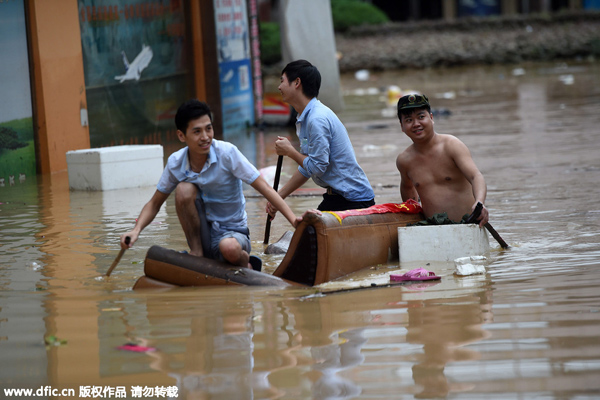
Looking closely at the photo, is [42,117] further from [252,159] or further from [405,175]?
[405,175]

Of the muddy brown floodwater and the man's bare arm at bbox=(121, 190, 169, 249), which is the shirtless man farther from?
the man's bare arm at bbox=(121, 190, 169, 249)

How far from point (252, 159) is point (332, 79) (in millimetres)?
7398

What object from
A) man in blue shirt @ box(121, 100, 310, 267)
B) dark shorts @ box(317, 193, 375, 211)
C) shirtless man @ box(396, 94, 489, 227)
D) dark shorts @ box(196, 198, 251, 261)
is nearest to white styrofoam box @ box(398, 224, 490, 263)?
shirtless man @ box(396, 94, 489, 227)

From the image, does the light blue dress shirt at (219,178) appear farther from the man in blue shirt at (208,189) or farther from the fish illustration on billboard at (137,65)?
the fish illustration on billboard at (137,65)

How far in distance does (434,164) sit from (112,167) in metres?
4.91

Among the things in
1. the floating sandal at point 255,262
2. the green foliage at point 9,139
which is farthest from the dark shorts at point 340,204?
the green foliage at point 9,139

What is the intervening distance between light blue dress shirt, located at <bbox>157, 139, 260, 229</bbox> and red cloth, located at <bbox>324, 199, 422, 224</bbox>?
2.06ft

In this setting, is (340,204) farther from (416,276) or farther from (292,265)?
(416,276)

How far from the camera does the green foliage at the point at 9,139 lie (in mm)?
10945

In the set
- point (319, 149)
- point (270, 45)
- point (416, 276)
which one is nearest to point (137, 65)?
point (319, 149)

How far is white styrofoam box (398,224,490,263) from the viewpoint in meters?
5.86

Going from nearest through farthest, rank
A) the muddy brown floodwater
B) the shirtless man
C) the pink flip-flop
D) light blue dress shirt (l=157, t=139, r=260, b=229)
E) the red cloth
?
the muddy brown floodwater, the pink flip-flop, light blue dress shirt (l=157, t=139, r=260, b=229), the red cloth, the shirtless man

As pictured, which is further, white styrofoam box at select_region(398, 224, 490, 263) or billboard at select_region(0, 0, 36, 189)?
billboard at select_region(0, 0, 36, 189)

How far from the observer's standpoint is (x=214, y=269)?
Answer: 543 centimetres
